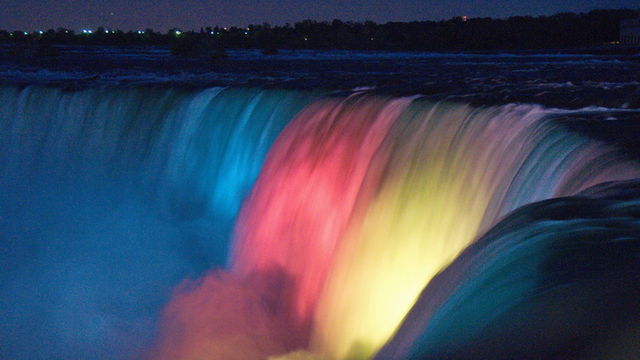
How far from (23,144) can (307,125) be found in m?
6.99

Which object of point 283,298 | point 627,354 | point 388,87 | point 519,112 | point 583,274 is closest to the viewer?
point 627,354

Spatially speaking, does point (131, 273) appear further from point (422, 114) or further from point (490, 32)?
point (490, 32)

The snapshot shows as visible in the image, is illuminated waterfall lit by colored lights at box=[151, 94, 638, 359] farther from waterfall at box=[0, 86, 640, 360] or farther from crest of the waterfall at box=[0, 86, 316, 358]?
crest of the waterfall at box=[0, 86, 316, 358]

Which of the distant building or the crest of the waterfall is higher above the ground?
the distant building

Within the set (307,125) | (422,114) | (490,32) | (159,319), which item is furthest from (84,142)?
(490,32)

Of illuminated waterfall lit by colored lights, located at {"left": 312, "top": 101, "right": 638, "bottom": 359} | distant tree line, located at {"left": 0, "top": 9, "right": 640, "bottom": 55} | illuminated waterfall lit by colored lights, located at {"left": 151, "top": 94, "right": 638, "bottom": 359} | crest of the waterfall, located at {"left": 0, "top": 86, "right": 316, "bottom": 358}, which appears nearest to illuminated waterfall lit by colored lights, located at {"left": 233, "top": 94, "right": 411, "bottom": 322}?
illuminated waterfall lit by colored lights, located at {"left": 151, "top": 94, "right": 638, "bottom": 359}

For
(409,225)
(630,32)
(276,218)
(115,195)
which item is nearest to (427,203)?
(409,225)

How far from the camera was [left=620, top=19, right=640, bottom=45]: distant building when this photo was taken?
32656 mm

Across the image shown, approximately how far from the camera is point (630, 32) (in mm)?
33156

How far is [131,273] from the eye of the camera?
1041 centimetres

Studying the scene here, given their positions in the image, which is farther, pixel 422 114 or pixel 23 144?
pixel 23 144

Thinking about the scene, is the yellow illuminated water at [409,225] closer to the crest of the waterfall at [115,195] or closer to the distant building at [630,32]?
the crest of the waterfall at [115,195]

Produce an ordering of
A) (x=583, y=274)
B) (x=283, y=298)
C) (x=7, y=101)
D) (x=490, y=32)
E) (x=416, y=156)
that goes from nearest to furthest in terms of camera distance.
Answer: (x=583, y=274), (x=416, y=156), (x=283, y=298), (x=7, y=101), (x=490, y=32)

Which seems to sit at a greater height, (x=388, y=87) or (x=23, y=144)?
(x=388, y=87)
